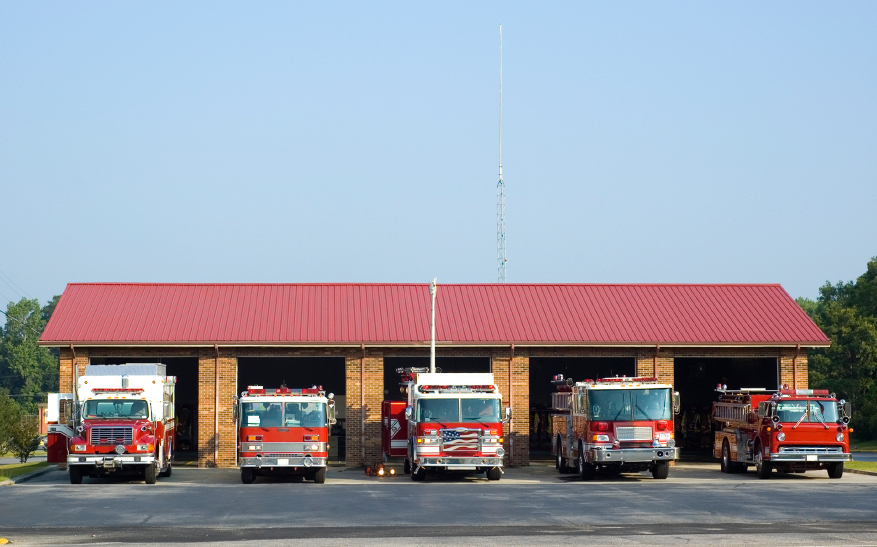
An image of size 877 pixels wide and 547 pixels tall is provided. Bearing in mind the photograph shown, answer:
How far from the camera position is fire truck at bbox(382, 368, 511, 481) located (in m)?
31.3

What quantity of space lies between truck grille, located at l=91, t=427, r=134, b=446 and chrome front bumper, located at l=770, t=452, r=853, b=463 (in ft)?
59.9

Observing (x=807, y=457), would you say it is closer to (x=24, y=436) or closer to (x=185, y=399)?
(x=24, y=436)

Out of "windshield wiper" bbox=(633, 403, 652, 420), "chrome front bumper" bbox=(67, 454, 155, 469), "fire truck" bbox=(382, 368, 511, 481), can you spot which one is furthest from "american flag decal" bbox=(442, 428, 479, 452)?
"chrome front bumper" bbox=(67, 454, 155, 469)

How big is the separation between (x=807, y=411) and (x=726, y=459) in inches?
172

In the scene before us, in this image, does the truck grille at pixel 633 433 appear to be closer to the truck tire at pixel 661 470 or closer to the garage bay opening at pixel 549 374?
the truck tire at pixel 661 470

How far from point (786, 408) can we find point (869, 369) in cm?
3912

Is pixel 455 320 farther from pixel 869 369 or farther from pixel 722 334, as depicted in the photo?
pixel 869 369

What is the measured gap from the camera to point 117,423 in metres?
30.8

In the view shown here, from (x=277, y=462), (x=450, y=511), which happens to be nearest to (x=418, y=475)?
(x=277, y=462)

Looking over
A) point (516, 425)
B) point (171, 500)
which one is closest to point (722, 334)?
point (516, 425)

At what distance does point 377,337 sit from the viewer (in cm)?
3953

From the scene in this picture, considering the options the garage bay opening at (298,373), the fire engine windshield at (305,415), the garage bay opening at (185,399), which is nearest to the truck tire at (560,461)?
the fire engine windshield at (305,415)

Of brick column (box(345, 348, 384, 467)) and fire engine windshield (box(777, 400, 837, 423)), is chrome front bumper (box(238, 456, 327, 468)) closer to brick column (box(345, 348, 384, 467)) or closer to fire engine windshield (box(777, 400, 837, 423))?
brick column (box(345, 348, 384, 467))

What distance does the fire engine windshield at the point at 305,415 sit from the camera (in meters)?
31.8
